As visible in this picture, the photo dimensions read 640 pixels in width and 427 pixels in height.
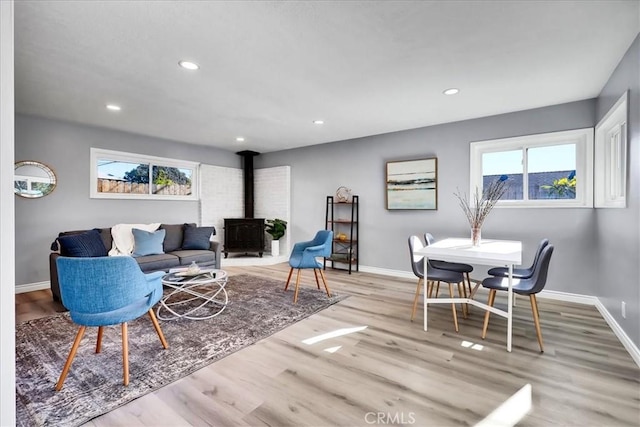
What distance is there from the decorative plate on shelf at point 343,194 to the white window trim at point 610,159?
3.47m

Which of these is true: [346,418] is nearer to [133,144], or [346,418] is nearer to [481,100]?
[481,100]

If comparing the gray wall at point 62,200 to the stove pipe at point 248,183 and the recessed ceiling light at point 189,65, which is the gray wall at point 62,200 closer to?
the stove pipe at point 248,183

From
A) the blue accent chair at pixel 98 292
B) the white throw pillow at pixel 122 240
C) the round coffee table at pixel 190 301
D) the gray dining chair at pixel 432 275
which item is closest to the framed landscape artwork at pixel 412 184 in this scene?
the gray dining chair at pixel 432 275

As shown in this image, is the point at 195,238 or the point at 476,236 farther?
the point at 195,238

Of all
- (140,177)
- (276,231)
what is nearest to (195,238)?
(140,177)

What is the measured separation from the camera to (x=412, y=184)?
4812 mm

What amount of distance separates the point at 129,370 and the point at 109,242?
281cm

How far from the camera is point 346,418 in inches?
64.5

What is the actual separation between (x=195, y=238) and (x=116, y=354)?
272 cm

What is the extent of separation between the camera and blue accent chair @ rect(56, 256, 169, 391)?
1.90 m

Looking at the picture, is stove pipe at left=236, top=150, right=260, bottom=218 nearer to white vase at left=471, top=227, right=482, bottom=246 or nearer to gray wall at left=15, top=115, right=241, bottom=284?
gray wall at left=15, top=115, right=241, bottom=284

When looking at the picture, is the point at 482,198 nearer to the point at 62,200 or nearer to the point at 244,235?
the point at 244,235

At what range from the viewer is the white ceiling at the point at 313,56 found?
1942 mm

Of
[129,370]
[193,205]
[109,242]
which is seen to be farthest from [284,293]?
[193,205]
